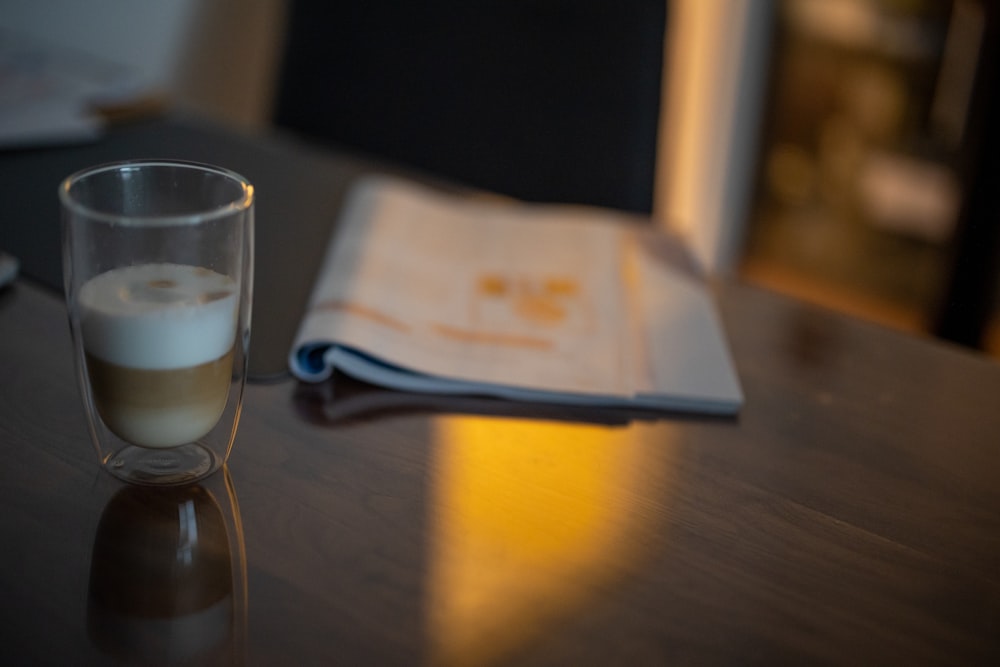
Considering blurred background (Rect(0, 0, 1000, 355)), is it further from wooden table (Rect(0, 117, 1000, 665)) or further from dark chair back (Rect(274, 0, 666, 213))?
wooden table (Rect(0, 117, 1000, 665))

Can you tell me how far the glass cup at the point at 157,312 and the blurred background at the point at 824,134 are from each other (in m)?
1.26

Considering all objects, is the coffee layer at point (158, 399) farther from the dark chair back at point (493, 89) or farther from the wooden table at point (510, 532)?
the dark chair back at point (493, 89)

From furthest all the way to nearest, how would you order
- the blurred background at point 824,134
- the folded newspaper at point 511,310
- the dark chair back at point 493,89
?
the blurred background at point 824,134, the dark chair back at point 493,89, the folded newspaper at point 511,310

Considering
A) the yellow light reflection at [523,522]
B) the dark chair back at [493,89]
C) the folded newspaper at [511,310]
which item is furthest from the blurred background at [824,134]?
the yellow light reflection at [523,522]

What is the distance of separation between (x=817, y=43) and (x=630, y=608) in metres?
2.01

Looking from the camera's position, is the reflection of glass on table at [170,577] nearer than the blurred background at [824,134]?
Yes

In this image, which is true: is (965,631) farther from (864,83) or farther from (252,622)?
(864,83)

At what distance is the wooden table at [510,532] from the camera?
1.56ft

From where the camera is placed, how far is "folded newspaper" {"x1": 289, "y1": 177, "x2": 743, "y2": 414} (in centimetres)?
68

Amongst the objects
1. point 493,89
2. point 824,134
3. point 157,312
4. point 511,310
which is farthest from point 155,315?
point 824,134

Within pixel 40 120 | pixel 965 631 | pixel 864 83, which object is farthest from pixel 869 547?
pixel 864 83

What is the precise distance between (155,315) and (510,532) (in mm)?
220

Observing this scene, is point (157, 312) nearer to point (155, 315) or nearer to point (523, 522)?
point (155, 315)

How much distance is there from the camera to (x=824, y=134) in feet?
7.50
